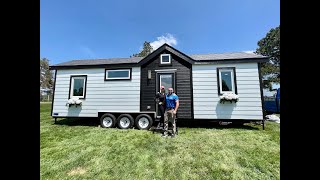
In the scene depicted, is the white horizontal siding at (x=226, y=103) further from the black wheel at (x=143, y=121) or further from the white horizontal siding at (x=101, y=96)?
the white horizontal siding at (x=101, y=96)

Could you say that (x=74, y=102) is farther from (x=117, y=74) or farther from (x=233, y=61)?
(x=233, y=61)

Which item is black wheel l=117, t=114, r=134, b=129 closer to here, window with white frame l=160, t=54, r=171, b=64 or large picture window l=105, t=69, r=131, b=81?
large picture window l=105, t=69, r=131, b=81

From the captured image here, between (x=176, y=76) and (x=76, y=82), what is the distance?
4.98m

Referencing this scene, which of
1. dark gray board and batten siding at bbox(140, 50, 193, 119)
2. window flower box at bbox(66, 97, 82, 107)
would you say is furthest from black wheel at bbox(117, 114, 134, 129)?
window flower box at bbox(66, 97, 82, 107)

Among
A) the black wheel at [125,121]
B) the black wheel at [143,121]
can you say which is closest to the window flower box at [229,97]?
the black wheel at [143,121]

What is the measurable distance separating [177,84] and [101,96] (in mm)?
3656

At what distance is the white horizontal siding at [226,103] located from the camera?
727 centimetres

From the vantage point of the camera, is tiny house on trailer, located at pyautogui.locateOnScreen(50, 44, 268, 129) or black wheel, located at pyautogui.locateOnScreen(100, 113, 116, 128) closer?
tiny house on trailer, located at pyautogui.locateOnScreen(50, 44, 268, 129)

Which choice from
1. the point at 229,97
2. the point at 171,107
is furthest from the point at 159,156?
the point at 229,97

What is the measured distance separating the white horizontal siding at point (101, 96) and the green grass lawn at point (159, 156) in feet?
6.36

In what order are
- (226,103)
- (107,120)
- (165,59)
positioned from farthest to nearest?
(165,59)
(107,120)
(226,103)

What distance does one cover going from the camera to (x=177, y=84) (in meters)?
7.95

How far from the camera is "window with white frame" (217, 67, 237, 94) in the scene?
7520 mm

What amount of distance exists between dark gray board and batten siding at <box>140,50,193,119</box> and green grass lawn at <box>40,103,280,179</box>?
5.36 feet
